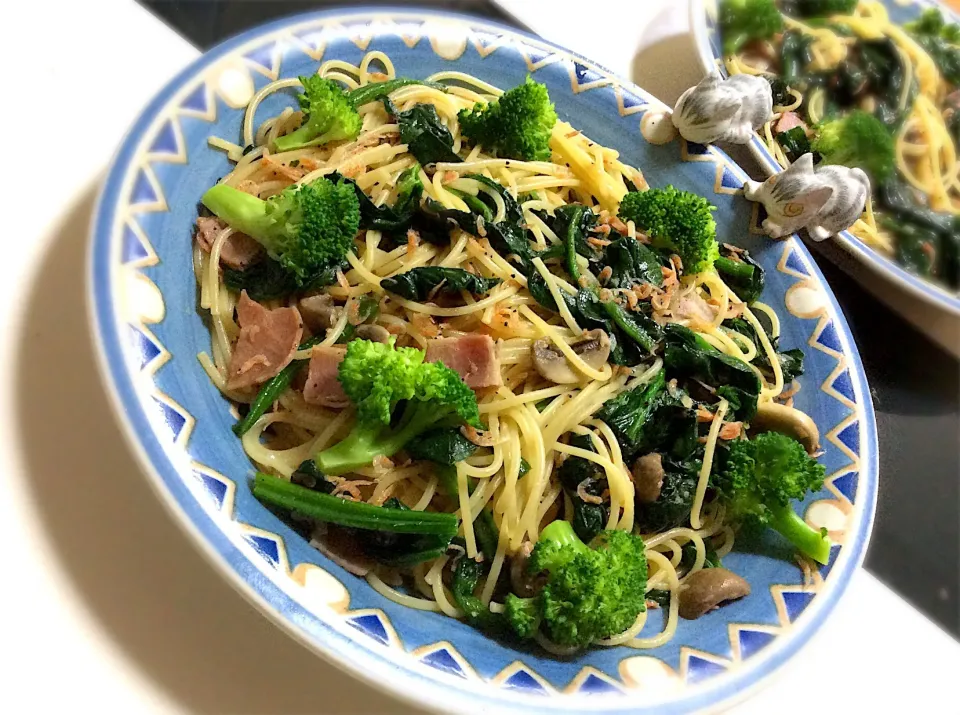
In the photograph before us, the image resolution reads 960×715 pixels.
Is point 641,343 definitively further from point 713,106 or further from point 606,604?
point 713,106

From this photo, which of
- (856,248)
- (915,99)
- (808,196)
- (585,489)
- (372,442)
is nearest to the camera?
(372,442)

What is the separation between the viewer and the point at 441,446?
1.97 m

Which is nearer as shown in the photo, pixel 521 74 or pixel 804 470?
pixel 804 470

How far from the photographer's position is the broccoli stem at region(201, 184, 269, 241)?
2.05 metres

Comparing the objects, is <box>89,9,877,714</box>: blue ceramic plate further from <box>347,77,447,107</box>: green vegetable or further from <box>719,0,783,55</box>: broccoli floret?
<box>719,0,783,55</box>: broccoli floret

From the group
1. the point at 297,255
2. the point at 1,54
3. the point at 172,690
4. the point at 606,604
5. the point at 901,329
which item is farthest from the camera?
the point at 901,329

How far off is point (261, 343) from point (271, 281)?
23 cm

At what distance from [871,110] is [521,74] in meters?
2.41

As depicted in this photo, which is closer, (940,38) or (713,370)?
(713,370)

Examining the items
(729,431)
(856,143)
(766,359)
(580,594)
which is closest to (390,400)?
(580,594)

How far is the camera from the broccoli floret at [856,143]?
355 centimetres

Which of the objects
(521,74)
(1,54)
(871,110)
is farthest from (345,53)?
(871,110)

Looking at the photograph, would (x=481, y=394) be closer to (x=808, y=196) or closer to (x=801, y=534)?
(x=801, y=534)

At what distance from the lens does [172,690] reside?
63.4 inches
